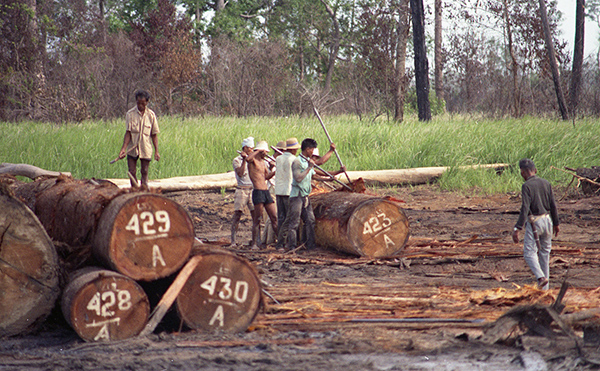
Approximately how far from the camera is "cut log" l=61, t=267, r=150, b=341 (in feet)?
14.6

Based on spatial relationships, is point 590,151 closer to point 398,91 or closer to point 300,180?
point 398,91

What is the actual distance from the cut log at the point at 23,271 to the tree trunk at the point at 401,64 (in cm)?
1717

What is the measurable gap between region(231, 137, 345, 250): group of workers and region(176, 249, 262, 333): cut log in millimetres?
3715

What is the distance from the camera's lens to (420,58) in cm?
2041

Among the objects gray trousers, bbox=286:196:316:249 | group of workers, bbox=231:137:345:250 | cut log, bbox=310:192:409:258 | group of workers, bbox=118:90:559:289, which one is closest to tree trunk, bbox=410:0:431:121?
group of workers, bbox=118:90:559:289

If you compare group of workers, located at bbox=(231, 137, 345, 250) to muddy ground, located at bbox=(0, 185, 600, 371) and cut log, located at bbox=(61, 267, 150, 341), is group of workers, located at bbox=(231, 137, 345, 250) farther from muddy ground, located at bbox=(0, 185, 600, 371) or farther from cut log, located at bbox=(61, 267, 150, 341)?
cut log, located at bbox=(61, 267, 150, 341)

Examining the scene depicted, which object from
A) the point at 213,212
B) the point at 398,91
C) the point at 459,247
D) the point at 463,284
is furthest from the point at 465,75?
the point at 463,284

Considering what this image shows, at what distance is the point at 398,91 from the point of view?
22219 mm

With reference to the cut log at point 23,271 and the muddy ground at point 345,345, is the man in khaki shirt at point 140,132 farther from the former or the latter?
the cut log at point 23,271

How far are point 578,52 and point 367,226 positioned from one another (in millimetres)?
17329

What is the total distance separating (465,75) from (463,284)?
26629 mm

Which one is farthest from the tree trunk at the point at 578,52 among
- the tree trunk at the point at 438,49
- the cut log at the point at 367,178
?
the tree trunk at the point at 438,49

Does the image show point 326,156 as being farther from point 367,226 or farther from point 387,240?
point 387,240

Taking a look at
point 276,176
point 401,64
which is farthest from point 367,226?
point 401,64
